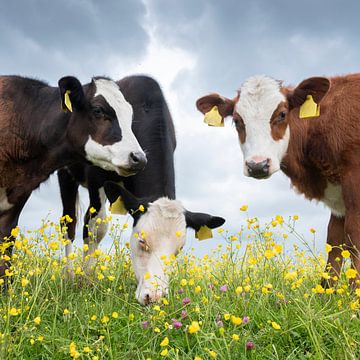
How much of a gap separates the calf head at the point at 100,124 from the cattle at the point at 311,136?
1.34 meters

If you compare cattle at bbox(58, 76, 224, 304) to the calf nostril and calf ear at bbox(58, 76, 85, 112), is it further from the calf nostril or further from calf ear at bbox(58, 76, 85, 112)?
calf ear at bbox(58, 76, 85, 112)

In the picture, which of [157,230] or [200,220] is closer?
[157,230]

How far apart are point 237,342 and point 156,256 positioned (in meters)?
2.41

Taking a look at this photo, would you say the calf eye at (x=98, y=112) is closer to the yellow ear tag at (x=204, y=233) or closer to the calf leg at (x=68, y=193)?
the yellow ear tag at (x=204, y=233)

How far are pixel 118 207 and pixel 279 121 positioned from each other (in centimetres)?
251

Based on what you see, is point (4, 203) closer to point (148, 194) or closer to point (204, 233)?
point (148, 194)

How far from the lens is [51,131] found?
770 cm

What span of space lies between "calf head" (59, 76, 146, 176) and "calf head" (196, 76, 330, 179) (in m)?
1.45

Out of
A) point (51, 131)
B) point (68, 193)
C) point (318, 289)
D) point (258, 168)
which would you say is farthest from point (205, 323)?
point (68, 193)

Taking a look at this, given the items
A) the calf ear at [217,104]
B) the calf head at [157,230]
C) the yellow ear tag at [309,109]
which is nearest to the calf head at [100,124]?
the calf head at [157,230]

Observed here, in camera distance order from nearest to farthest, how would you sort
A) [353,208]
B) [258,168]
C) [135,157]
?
[258,168] < [353,208] < [135,157]

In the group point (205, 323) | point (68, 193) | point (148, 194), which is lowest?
point (205, 323)

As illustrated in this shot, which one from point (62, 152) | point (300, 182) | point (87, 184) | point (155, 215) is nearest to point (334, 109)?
point (300, 182)

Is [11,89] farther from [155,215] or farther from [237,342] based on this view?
[237,342]
